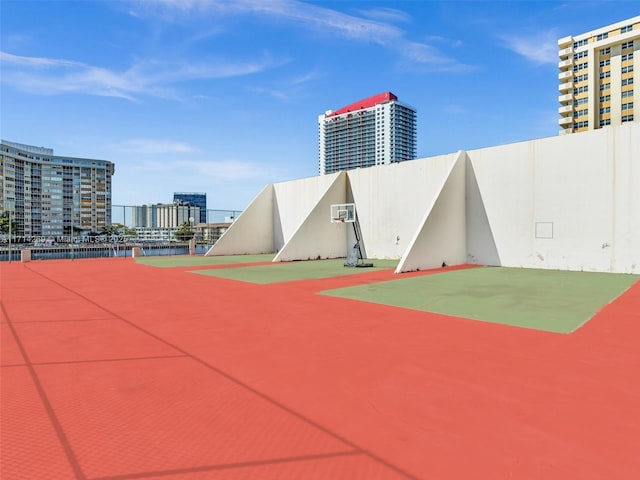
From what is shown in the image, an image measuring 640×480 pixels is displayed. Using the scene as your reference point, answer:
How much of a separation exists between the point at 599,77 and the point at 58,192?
136156mm

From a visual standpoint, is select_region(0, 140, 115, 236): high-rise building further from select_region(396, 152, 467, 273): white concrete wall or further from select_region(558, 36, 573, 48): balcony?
select_region(558, 36, 573, 48): balcony

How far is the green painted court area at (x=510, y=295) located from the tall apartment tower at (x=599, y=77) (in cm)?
5848

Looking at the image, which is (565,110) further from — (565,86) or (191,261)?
(191,261)

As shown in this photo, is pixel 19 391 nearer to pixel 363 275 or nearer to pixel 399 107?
pixel 363 275

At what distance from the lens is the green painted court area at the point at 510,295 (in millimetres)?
7211

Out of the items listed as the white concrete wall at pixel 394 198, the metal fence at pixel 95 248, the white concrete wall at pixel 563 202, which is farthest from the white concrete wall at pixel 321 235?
the metal fence at pixel 95 248

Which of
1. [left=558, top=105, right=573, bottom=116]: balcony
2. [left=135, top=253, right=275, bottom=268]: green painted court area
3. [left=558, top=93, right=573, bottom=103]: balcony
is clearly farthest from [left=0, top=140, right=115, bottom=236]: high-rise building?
[left=558, top=93, right=573, bottom=103]: balcony

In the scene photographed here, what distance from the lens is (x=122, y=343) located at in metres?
5.59

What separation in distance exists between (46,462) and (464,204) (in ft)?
59.2

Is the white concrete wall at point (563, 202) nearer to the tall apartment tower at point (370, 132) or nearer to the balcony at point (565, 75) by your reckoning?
the balcony at point (565, 75)

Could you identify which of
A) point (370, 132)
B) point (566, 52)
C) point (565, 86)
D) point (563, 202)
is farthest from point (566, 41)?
point (370, 132)

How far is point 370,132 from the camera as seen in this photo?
125875 mm

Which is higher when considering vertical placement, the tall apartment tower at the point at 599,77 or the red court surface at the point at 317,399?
the tall apartment tower at the point at 599,77

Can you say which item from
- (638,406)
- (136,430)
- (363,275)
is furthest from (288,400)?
(363,275)
